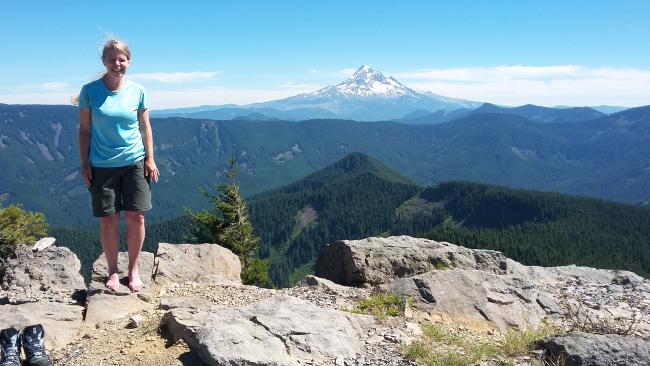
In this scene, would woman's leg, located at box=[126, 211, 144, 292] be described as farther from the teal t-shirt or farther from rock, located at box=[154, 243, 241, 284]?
rock, located at box=[154, 243, 241, 284]

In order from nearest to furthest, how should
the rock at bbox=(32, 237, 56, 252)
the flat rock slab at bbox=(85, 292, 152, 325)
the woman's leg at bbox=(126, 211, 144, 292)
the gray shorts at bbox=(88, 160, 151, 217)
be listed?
the flat rock slab at bbox=(85, 292, 152, 325) < the gray shorts at bbox=(88, 160, 151, 217) < the woman's leg at bbox=(126, 211, 144, 292) < the rock at bbox=(32, 237, 56, 252)

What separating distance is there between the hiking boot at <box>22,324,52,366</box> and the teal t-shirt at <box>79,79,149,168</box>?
3150mm

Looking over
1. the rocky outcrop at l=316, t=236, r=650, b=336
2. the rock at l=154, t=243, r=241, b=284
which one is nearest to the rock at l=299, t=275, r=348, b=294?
the rocky outcrop at l=316, t=236, r=650, b=336

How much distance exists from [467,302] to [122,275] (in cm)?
835

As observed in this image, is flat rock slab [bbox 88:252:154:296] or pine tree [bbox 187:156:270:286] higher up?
flat rock slab [bbox 88:252:154:296]

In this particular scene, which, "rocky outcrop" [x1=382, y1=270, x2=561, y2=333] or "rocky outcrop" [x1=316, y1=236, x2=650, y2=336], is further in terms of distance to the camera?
"rocky outcrop" [x1=316, y1=236, x2=650, y2=336]

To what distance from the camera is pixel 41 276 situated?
12008 mm

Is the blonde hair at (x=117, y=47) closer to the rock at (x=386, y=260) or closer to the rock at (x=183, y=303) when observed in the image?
the rock at (x=183, y=303)

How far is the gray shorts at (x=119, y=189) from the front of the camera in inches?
351

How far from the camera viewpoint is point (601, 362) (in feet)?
23.0

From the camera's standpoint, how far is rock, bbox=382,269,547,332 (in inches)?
411

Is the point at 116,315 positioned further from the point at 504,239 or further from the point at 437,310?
the point at 504,239

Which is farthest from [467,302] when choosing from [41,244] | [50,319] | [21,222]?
[21,222]

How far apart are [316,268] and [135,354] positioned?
355 inches
